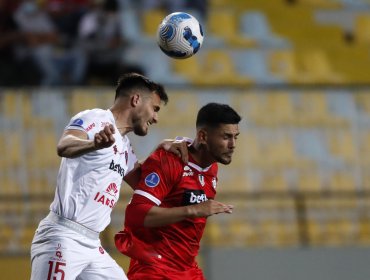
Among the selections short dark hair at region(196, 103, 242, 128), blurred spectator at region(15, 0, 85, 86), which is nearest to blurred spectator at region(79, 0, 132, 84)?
blurred spectator at region(15, 0, 85, 86)

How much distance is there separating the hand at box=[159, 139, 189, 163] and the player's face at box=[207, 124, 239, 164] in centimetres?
18

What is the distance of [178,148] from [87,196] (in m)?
0.78

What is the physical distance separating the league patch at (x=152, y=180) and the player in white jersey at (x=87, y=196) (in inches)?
7.3

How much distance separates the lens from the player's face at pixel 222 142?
7.45 meters

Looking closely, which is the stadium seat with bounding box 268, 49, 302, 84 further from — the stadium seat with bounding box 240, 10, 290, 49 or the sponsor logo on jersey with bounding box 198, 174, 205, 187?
the sponsor logo on jersey with bounding box 198, 174, 205, 187

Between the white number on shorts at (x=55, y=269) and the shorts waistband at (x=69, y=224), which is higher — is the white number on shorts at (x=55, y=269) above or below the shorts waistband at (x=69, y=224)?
below

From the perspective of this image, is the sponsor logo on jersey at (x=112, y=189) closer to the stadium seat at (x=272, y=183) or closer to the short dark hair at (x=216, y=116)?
the short dark hair at (x=216, y=116)

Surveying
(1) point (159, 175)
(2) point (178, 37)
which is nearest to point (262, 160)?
(2) point (178, 37)

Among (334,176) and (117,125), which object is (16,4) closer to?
(334,176)

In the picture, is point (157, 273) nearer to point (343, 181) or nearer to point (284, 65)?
point (343, 181)

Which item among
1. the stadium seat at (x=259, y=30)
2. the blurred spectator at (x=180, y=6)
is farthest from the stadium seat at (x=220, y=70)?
the stadium seat at (x=259, y=30)

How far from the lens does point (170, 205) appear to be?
7.46m

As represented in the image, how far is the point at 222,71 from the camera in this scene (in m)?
15.4

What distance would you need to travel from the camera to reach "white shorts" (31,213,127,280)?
7.00 m
